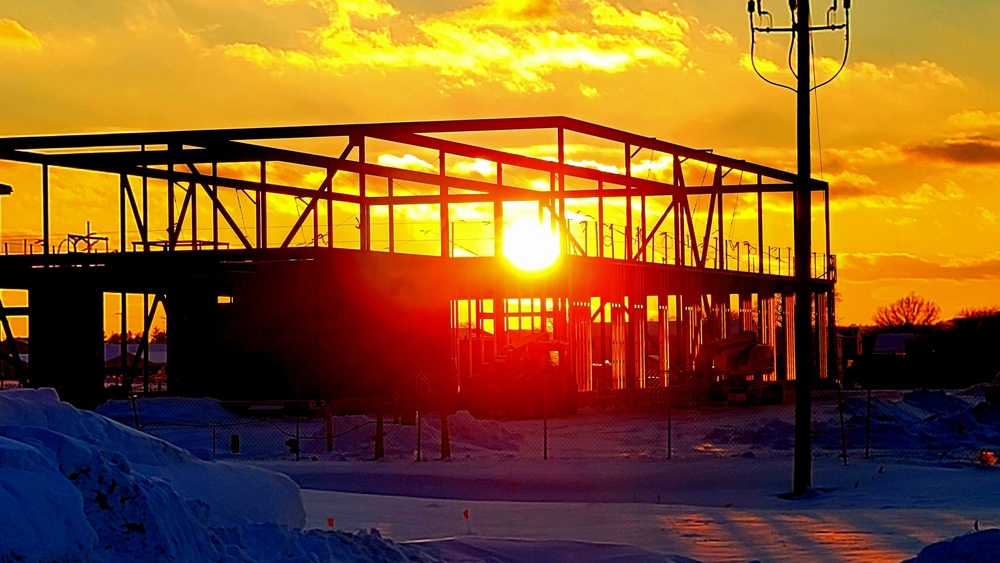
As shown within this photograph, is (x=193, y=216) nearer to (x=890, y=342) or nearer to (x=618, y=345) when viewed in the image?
(x=618, y=345)

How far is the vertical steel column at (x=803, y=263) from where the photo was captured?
74.9 feet

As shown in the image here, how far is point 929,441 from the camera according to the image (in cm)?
3609

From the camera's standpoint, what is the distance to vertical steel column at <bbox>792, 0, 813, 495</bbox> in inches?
899

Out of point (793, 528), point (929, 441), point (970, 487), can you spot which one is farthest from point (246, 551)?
point (929, 441)

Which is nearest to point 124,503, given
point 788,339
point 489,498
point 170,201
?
point 489,498

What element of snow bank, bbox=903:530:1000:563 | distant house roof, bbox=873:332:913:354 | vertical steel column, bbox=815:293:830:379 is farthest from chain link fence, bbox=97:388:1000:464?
distant house roof, bbox=873:332:913:354

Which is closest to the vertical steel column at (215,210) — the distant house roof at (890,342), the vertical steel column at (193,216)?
the vertical steel column at (193,216)

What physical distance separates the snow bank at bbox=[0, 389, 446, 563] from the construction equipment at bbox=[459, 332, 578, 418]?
1147 inches

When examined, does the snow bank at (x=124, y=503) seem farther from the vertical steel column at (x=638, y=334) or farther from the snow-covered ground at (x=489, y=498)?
the vertical steel column at (x=638, y=334)

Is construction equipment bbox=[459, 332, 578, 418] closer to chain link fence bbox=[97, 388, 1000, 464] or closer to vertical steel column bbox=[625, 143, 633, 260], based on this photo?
chain link fence bbox=[97, 388, 1000, 464]

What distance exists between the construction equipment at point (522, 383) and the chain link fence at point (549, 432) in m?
0.59

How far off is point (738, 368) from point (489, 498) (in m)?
31.2

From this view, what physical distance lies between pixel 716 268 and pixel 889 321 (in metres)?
134

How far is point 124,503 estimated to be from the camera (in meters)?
10.7
